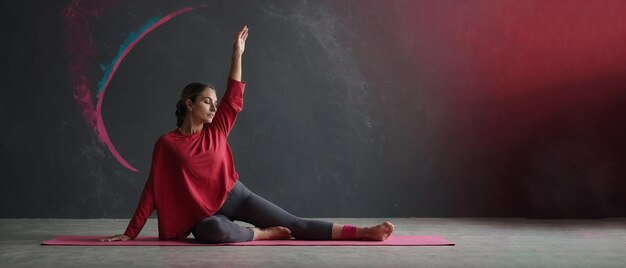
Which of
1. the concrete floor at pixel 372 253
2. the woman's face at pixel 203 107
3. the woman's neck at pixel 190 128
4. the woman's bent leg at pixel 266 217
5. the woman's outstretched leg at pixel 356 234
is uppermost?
the woman's face at pixel 203 107

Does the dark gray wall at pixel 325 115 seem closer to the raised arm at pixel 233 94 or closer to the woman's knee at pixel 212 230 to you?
the raised arm at pixel 233 94

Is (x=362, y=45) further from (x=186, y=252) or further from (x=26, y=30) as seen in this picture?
(x=186, y=252)

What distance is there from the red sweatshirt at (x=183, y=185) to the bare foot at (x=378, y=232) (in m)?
0.69

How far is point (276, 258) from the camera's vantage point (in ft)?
11.4

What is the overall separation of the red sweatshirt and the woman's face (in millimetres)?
101

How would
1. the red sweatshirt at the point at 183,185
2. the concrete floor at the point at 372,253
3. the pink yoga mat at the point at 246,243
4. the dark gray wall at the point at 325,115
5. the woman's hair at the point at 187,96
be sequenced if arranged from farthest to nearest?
the dark gray wall at the point at 325,115 < the woman's hair at the point at 187,96 < the red sweatshirt at the point at 183,185 < the pink yoga mat at the point at 246,243 < the concrete floor at the point at 372,253

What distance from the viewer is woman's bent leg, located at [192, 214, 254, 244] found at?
396 centimetres

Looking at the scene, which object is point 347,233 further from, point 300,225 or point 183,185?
point 183,185

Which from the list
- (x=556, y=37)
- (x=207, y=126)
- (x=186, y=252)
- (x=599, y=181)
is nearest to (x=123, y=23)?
(x=207, y=126)

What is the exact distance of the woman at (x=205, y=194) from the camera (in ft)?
13.4

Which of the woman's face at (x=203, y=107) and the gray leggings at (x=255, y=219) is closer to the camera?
the gray leggings at (x=255, y=219)

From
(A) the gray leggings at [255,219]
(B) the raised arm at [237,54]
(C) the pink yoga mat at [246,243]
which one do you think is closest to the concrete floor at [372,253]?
(C) the pink yoga mat at [246,243]

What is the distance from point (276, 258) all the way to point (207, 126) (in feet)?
3.27

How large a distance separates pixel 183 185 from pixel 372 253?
988 mm
